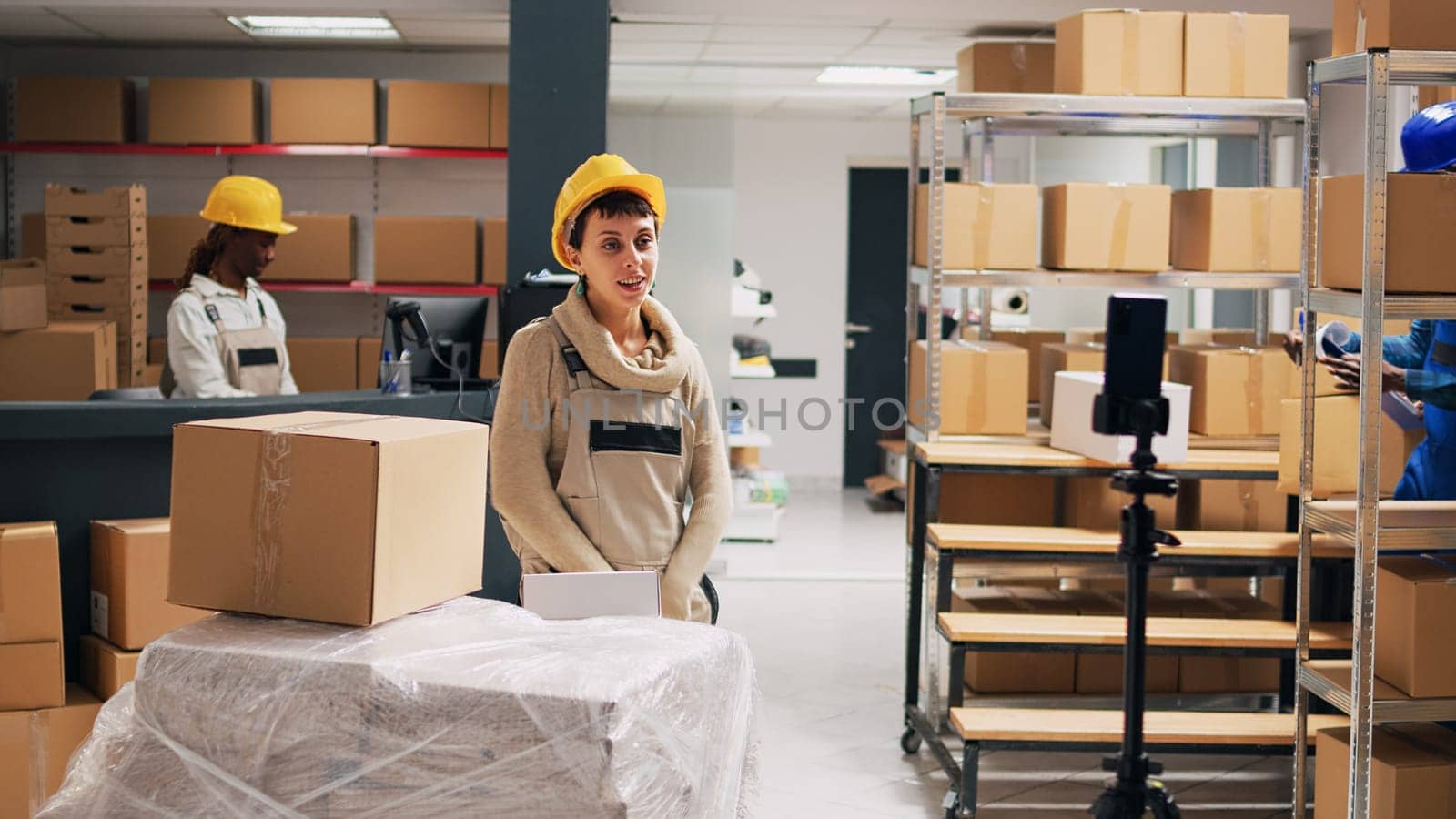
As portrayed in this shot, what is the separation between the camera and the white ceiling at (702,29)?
18.2ft

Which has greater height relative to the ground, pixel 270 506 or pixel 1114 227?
pixel 1114 227

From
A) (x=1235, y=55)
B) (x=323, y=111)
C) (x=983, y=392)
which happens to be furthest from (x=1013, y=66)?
(x=323, y=111)

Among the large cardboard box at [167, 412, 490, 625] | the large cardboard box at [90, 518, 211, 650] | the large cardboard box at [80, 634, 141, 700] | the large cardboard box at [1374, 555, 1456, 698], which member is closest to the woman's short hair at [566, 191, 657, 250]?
the large cardboard box at [167, 412, 490, 625]

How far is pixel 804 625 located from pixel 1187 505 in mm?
1979

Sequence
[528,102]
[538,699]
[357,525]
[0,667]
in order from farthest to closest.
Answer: [528,102] → [0,667] → [357,525] → [538,699]

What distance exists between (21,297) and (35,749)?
3.58 meters

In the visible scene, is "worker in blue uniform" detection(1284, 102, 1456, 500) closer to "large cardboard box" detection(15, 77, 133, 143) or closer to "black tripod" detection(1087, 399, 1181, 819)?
"black tripod" detection(1087, 399, 1181, 819)

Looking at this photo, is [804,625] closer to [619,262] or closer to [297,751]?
[619,262]

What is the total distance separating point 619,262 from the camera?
2471 mm

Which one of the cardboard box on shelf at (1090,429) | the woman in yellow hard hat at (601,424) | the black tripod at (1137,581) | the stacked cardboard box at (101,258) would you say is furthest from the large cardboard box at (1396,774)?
the stacked cardboard box at (101,258)

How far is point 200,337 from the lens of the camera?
443 cm

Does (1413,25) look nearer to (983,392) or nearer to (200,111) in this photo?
(983,392)

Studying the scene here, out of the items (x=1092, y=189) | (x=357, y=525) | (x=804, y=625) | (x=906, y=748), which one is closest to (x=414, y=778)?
(x=357, y=525)

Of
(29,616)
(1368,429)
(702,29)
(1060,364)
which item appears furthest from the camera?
(702,29)
